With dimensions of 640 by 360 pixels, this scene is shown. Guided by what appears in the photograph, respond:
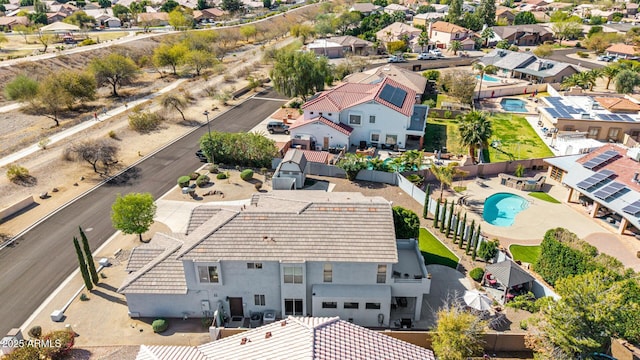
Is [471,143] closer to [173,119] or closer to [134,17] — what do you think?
[173,119]

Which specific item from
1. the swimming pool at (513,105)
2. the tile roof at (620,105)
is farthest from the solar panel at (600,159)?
the swimming pool at (513,105)

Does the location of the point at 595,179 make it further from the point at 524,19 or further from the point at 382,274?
the point at 524,19

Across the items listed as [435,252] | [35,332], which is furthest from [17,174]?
[435,252]

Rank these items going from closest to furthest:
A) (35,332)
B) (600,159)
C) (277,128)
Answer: (35,332) < (600,159) < (277,128)

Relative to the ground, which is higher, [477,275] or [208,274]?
[208,274]

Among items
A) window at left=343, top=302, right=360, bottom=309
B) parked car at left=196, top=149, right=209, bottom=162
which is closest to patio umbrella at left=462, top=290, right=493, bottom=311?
window at left=343, top=302, right=360, bottom=309

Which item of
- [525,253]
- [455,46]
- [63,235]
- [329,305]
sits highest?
[455,46]

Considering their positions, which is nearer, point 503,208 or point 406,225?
point 406,225
